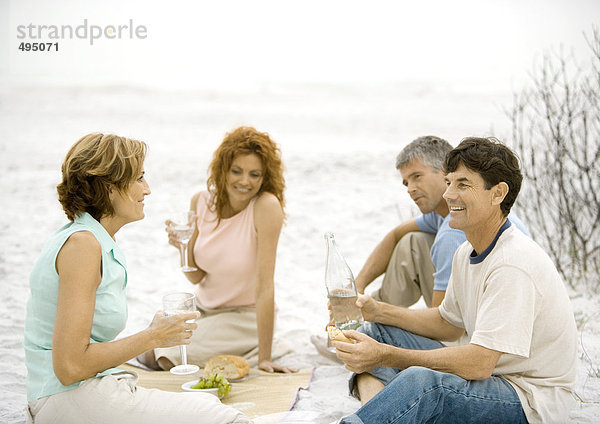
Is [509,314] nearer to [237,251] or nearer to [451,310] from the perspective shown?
[451,310]

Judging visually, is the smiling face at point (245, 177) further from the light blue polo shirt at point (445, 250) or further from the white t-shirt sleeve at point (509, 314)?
the white t-shirt sleeve at point (509, 314)

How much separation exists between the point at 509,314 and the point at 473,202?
19.9 inches

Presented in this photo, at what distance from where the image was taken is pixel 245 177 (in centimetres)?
425

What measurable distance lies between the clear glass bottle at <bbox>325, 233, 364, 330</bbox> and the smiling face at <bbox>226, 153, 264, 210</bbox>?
3.32 ft

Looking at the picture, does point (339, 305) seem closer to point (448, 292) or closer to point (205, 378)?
point (448, 292)

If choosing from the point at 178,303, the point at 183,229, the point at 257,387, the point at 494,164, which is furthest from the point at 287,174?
the point at 494,164

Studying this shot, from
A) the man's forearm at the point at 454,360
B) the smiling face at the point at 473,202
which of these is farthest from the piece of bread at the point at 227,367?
the smiling face at the point at 473,202

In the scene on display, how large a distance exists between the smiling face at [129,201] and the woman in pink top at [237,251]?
1.31m

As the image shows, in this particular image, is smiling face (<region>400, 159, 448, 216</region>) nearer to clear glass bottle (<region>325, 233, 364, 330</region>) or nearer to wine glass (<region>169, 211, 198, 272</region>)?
clear glass bottle (<region>325, 233, 364, 330</region>)

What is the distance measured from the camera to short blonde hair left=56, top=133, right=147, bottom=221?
265cm

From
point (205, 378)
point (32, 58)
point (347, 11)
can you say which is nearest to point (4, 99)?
point (32, 58)

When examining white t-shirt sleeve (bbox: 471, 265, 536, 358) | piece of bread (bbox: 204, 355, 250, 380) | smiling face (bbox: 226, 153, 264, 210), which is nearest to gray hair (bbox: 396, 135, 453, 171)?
smiling face (bbox: 226, 153, 264, 210)

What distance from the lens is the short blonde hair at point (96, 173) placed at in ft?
8.71

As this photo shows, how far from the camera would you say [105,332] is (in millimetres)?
2691
